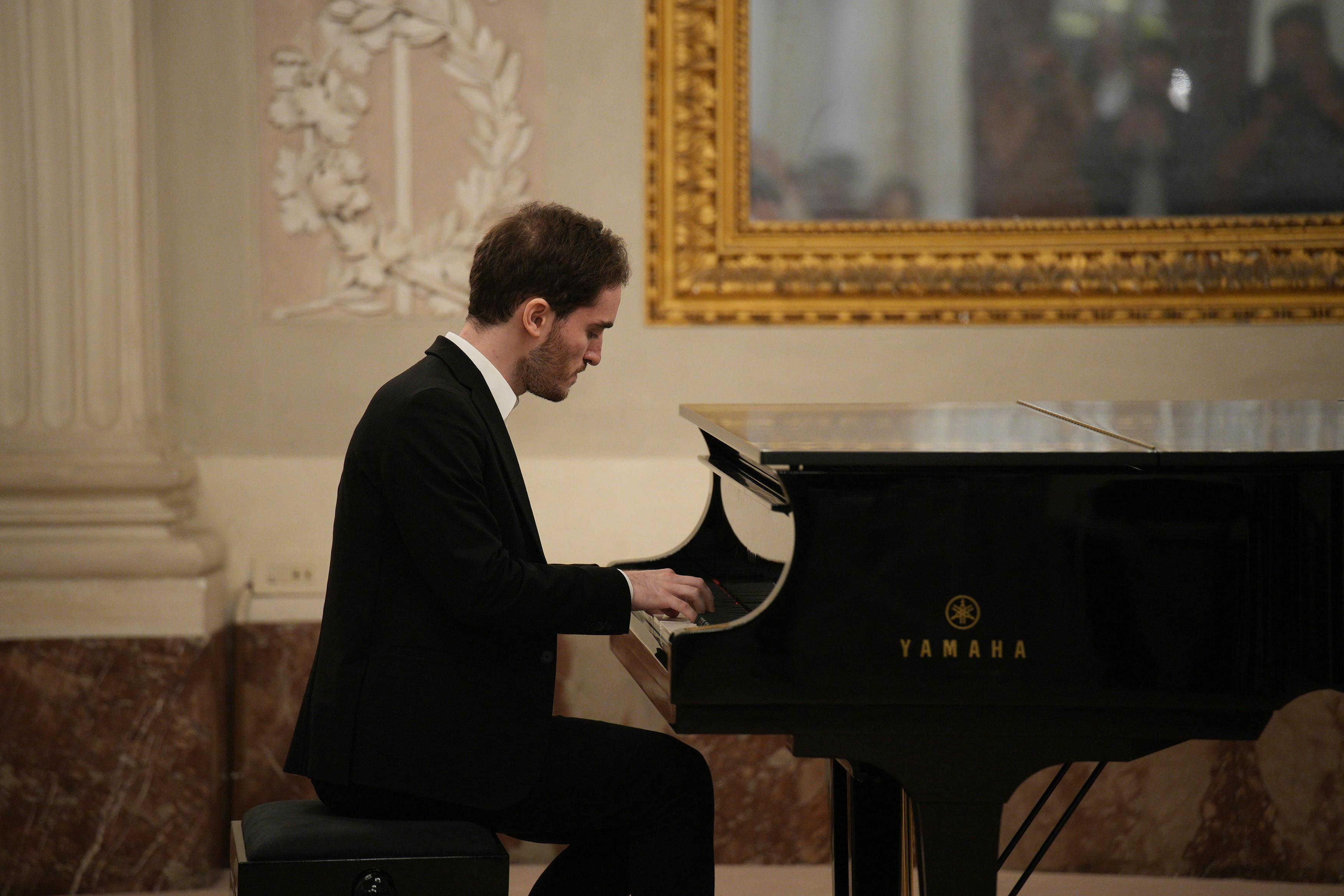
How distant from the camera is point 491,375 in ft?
6.61

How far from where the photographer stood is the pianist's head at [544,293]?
2.00m

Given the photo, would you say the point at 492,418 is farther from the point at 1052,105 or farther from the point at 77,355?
the point at 1052,105

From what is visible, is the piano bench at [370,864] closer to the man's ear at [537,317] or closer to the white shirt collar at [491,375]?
the white shirt collar at [491,375]

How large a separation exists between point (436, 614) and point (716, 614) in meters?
0.49

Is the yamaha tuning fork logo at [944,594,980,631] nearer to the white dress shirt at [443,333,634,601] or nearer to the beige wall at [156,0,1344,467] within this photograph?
the white dress shirt at [443,333,634,601]

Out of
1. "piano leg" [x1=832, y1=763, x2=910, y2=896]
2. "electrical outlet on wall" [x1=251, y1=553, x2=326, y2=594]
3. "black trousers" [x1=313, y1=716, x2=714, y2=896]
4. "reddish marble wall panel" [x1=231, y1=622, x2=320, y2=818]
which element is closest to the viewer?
"black trousers" [x1=313, y1=716, x2=714, y2=896]

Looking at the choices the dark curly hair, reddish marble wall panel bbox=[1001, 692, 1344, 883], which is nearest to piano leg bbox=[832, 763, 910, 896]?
the dark curly hair

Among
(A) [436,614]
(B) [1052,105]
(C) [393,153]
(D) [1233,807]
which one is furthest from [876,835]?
(C) [393,153]

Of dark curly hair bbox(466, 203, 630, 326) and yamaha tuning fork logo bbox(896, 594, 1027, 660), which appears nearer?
yamaha tuning fork logo bbox(896, 594, 1027, 660)

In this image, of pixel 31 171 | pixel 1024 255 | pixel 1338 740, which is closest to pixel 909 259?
pixel 1024 255

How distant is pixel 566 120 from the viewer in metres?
3.37

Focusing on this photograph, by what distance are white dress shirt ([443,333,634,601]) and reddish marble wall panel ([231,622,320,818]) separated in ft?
4.74

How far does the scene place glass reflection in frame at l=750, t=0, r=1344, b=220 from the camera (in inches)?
130

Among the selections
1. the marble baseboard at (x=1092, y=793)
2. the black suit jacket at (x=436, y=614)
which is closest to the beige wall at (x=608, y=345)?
the marble baseboard at (x=1092, y=793)
